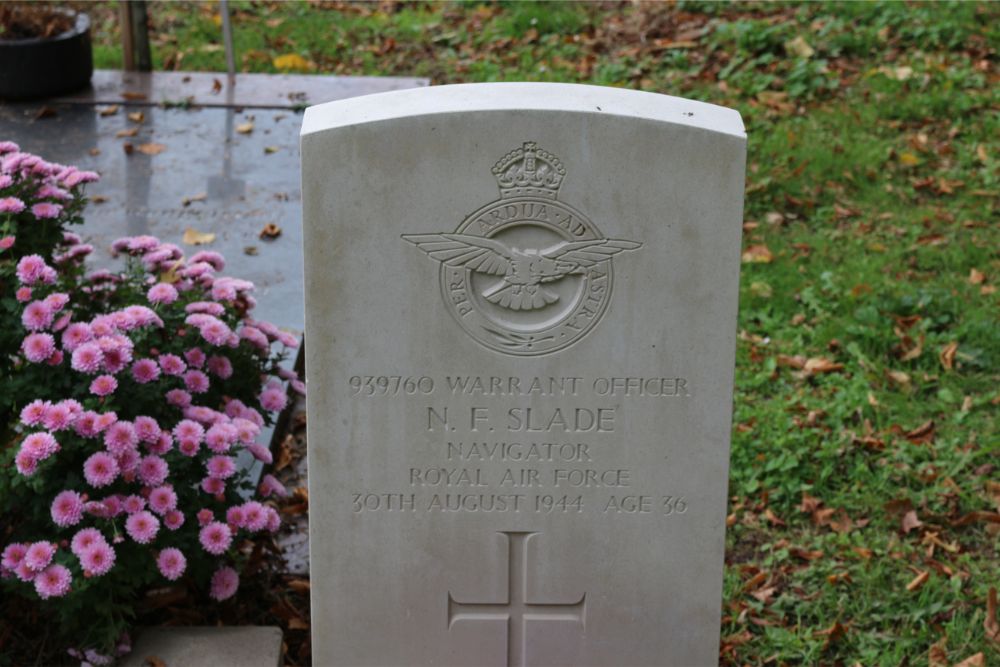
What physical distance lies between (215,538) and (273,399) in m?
0.58

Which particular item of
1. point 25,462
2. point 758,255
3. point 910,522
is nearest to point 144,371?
point 25,462

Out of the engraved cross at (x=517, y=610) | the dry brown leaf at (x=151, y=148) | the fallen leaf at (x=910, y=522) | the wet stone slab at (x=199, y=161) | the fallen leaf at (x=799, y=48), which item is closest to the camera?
the engraved cross at (x=517, y=610)

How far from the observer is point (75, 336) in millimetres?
3219

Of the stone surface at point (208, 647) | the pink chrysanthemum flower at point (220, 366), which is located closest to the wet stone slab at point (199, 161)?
the pink chrysanthemum flower at point (220, 366)

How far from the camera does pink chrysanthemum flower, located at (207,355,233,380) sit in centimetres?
355

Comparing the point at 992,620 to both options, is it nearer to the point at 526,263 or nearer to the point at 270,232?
the point at 526,263

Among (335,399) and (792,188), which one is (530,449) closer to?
(335,399)

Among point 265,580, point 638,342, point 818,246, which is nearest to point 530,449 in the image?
point 638,342

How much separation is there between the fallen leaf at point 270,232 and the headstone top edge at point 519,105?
9.34 feet

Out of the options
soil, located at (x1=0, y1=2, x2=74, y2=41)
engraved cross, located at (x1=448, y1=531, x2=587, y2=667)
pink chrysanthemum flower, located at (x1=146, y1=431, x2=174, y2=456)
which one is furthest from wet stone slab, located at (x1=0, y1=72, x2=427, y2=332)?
engraved cross, located at (x1=448, y1=531, x2=587, y2=667)

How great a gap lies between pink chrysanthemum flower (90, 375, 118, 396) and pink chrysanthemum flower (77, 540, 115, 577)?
1.19 ft

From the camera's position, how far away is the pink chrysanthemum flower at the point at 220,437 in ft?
10.7

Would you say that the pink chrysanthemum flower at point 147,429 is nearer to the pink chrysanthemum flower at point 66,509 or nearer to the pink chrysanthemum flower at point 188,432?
the pink chrysanthemum flower at point 188,432

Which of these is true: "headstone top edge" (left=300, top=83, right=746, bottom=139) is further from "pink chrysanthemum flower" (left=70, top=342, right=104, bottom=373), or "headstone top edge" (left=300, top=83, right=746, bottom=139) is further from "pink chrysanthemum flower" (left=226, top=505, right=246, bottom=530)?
"pink chrysanthemum flower" (left=226, top=505, right=246, bottom=530)
